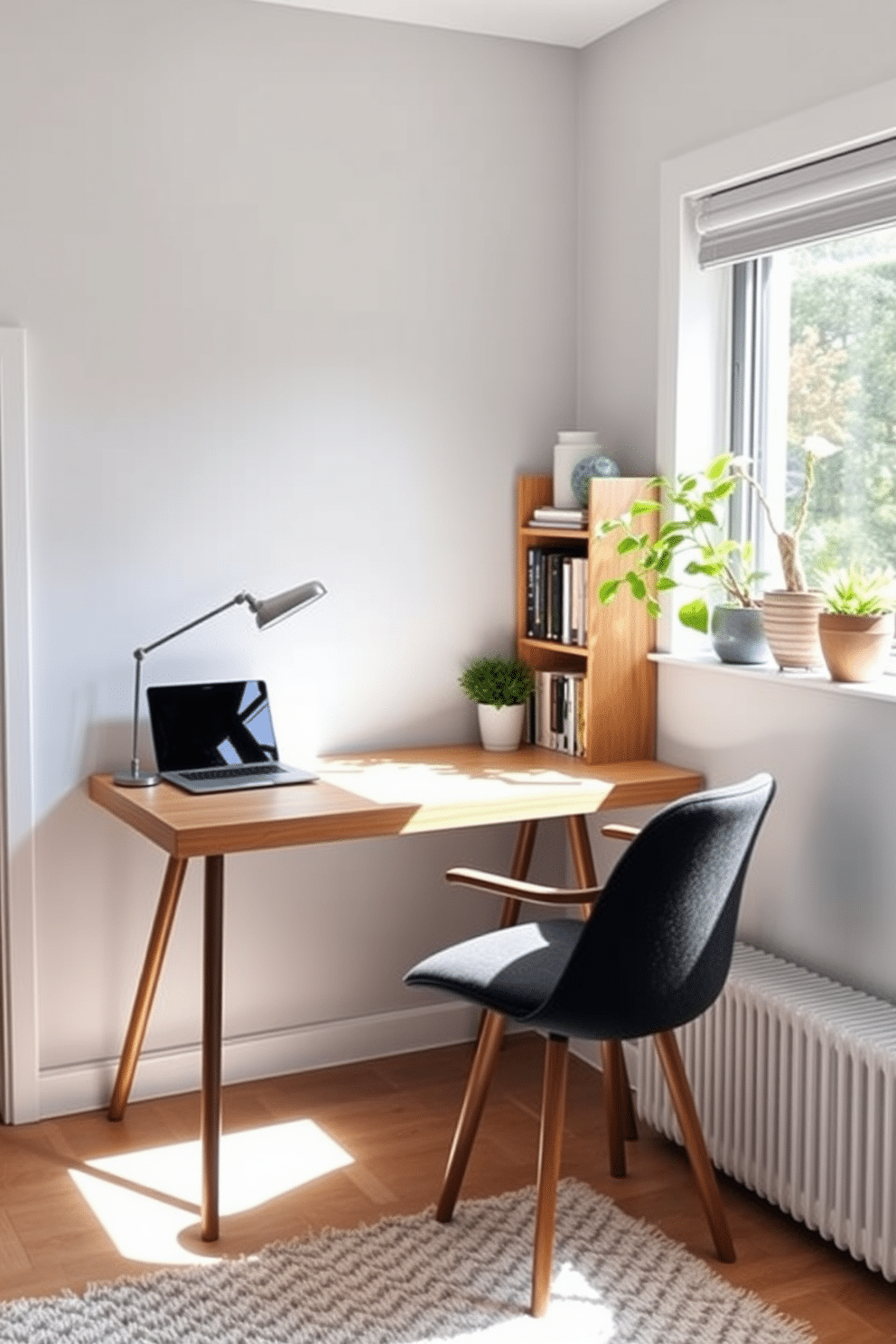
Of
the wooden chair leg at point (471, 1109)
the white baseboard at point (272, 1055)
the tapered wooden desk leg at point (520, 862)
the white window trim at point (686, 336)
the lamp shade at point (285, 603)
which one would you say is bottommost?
the white baseboard at point (272, 1055)

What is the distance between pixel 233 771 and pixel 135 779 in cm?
21

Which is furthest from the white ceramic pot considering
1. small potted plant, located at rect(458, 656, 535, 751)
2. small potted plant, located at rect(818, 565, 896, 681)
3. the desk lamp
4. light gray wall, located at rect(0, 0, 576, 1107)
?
small potted plant, located at rect(818, 565, 896, 681)

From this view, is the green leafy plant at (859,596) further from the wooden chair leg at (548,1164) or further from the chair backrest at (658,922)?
the wooden chair leg at (548,1164)

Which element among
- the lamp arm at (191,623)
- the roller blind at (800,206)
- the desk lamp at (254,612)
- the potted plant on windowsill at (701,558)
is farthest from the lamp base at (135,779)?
the roller blind at (800,206)

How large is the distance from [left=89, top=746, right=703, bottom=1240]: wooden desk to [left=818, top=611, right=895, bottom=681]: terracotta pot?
0.56 m

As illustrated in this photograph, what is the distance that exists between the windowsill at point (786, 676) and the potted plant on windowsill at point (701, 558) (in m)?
0.05

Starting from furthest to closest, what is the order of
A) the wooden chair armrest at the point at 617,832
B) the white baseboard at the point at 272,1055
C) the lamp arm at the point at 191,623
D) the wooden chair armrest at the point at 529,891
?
the white baseboard at the point at 272,1055 < the lamp arm at the point at 191,623 < the wooden chair armrest at the point at 617,832 < the wooden chair armrest at the point at 529,891

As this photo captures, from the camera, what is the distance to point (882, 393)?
310 cm

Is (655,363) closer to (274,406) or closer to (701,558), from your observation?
(701,558)

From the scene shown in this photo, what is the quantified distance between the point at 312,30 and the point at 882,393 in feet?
4.97

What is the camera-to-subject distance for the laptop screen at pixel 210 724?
11.1ft

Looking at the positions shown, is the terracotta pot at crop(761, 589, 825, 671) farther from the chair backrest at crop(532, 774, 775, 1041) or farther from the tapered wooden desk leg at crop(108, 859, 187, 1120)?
the tapered wooden desk leg at crop(108, 859, 187, 1120)

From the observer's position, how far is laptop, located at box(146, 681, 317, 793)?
3352 mm

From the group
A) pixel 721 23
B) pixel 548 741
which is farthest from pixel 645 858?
pixel 721 23
